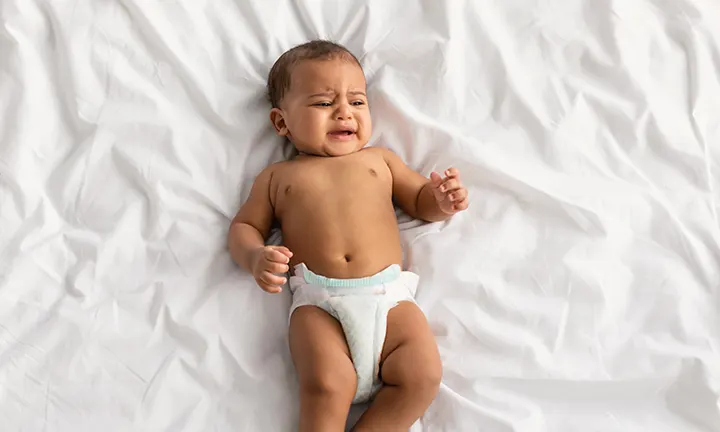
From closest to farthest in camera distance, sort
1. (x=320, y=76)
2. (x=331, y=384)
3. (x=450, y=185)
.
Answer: (x=331, y=384)
(x=450, y=185)
(x=320, y=76)

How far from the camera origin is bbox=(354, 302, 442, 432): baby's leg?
101 centimetres

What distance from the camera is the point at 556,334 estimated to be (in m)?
1.07

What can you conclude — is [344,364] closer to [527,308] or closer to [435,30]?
[527,308]

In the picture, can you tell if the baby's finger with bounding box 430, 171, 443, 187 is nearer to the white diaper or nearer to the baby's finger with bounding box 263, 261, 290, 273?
the white diaper

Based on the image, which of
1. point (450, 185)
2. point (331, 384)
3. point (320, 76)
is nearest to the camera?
point (331, 384)

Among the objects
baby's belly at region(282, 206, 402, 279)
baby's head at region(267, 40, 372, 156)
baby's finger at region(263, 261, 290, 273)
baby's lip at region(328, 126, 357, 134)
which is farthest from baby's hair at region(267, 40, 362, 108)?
baby's finger at region(263, 261, 290, 273)

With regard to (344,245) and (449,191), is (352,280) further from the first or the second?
→ (449,191)

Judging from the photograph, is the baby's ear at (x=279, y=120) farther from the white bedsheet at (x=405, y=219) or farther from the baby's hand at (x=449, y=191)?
the baby's hand at (x=449, y=191)

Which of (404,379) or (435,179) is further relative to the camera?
(435,179)

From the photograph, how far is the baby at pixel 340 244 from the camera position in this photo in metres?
1.02

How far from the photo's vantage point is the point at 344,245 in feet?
3.76

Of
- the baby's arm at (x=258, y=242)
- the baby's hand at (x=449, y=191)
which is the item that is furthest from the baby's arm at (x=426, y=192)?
the baby's arm at (x=258, y=242)

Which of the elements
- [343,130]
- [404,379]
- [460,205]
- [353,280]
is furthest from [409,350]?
[343,130]

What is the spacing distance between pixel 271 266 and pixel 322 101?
0.36 metres
